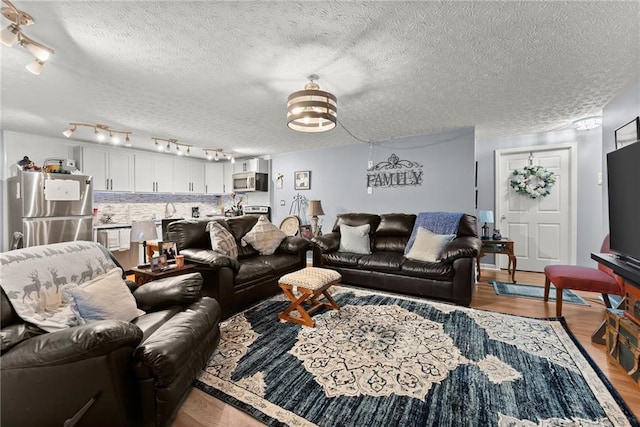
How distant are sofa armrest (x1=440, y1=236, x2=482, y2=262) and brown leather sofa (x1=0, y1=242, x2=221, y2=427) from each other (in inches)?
109

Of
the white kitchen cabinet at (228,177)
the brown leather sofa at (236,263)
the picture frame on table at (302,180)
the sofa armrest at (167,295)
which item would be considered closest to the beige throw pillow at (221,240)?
the brown leather sofa at (236,263)

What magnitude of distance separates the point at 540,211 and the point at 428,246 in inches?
102

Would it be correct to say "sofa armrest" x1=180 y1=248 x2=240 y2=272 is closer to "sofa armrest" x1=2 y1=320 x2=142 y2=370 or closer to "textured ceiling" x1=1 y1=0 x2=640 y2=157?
"sofa armrest" x1=2 y1=320 x2=142 y2=370

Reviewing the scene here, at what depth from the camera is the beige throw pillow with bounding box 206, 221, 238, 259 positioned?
314cm

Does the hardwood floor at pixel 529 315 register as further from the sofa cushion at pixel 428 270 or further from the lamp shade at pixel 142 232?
the lamp shade at pixel 142 232

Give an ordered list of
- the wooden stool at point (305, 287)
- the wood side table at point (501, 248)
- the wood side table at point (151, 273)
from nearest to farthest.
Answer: the wood side table at point (151, 273) < the wooden stool at point (305, 287) < the wood side table at point (501, 248)

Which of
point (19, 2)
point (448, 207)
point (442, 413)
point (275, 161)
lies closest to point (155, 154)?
point (275, 161)

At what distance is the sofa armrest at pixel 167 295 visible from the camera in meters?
1.93

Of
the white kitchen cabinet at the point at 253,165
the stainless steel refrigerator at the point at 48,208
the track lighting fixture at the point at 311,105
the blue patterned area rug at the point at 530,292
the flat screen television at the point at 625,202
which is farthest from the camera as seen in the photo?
the white kitchen cabinet at the point at 253,165

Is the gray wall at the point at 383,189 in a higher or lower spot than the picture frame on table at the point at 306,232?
higher

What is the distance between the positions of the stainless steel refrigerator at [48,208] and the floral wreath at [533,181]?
6.95 m

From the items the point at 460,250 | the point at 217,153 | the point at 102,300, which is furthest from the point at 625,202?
the point at 217,153

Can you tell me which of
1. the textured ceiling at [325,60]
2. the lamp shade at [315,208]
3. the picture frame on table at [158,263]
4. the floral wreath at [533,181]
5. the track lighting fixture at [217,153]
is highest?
the track lighting fixture at [217,153]

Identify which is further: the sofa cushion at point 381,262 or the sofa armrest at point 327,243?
the sofa armrest at point 327,243
